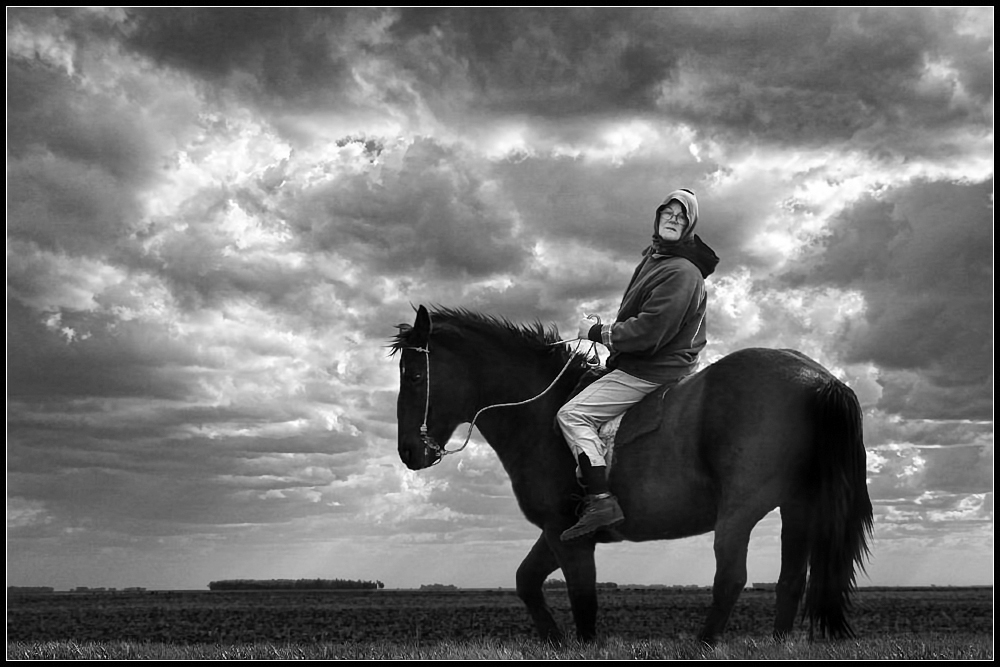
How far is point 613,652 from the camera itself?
6.29 metres

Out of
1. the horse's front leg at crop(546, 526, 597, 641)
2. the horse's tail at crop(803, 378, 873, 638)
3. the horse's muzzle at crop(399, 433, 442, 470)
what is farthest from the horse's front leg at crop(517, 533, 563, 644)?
the horse's tail at crop(803, 378, 873, 638)

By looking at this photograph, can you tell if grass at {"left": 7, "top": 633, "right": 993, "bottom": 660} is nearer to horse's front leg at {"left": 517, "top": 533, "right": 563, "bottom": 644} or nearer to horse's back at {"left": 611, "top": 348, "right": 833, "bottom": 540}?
horse's front leg at {"left": 517, "top": 533, "right": 563, "bottom": 644}

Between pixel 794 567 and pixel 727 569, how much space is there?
66 cm

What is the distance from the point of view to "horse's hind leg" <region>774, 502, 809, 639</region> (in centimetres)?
646

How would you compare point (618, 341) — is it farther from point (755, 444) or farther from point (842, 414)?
point (842, 414)

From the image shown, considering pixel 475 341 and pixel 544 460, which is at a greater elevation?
pixel 475 341

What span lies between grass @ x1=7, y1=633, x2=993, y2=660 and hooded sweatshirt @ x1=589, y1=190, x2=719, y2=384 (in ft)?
7.12

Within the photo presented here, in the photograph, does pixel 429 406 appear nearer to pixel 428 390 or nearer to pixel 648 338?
pixel 428 390

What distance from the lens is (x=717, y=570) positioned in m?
6.22

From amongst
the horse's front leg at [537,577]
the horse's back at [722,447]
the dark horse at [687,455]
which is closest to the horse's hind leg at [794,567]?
the dark horse at [687,455]

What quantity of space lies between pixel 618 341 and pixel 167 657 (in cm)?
482

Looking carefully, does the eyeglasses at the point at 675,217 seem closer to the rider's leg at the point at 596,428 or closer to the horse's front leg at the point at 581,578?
the rider's leg at the point at 596,428

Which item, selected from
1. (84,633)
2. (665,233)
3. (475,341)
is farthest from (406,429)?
(84,633)

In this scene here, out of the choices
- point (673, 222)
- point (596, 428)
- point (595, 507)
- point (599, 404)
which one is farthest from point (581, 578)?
point (673, 222)
